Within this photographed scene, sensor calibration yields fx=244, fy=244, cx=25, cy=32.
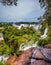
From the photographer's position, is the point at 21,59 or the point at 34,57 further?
the point at 21,59

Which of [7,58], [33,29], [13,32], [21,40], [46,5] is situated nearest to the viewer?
[7,58]

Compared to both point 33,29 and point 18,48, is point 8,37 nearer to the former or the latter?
point 18,48

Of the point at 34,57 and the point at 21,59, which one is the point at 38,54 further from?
the point at 21,59

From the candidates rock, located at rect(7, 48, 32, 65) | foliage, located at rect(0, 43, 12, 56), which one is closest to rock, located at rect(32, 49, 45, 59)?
rock, located at rect(7, 48, 32, 65)

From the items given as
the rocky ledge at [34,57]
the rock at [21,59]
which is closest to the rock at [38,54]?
the rocky ledge at [34,57]

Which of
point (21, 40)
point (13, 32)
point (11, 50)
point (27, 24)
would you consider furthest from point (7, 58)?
point (27, 24)

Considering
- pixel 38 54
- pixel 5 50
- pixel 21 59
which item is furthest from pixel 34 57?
pixel 5 50

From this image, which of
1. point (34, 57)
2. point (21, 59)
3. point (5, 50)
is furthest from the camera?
point (5, 50)

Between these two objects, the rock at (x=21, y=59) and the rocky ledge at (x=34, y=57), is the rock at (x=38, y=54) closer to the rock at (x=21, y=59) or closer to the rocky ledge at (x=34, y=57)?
the rocky ledge at (x=34, y=57)
